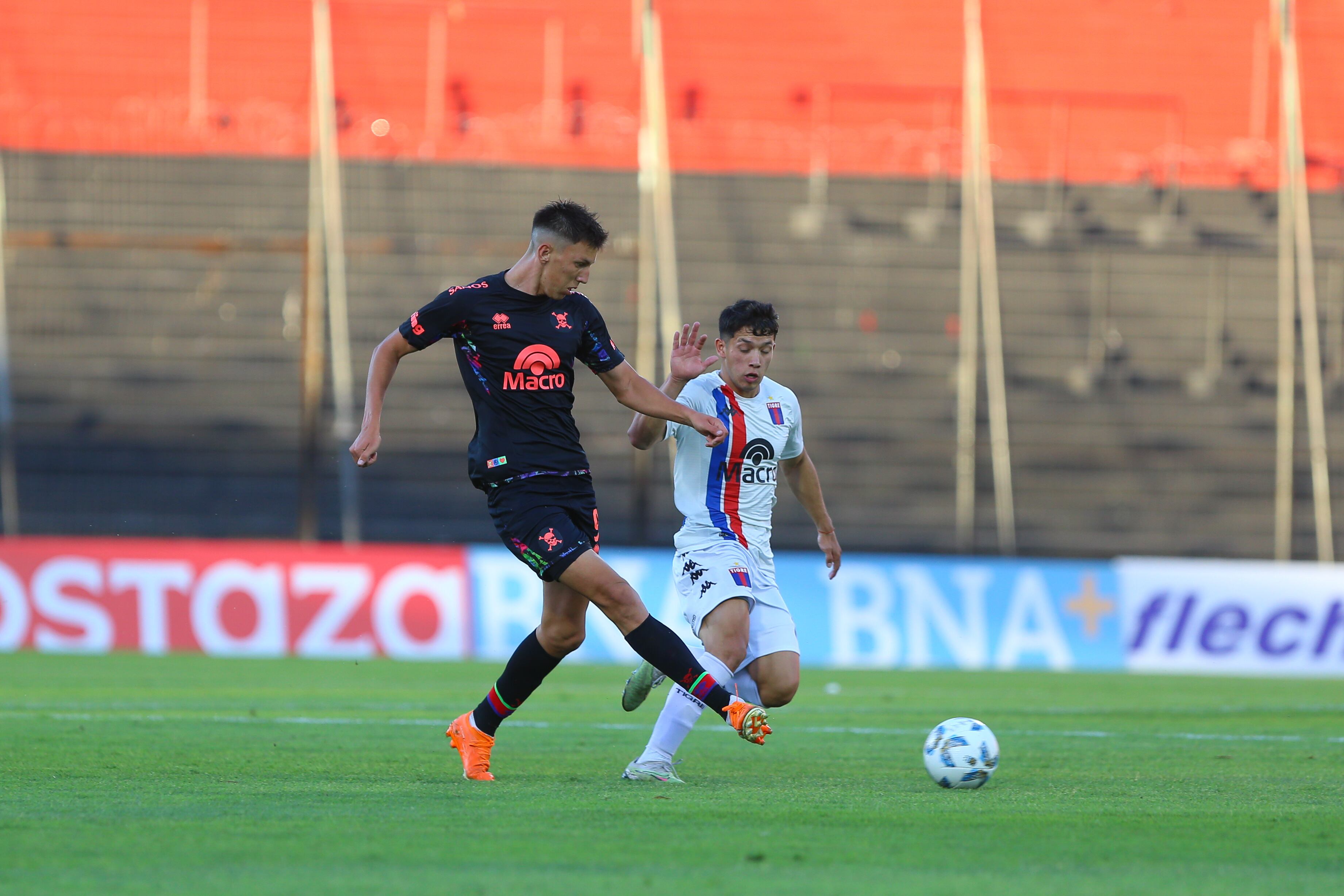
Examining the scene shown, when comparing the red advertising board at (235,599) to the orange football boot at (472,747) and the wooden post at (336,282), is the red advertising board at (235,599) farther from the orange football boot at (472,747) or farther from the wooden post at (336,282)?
the orange football boot at (472,747)

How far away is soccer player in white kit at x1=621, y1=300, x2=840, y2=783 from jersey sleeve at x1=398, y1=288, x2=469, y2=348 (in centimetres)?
84

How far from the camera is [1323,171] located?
23234 mm

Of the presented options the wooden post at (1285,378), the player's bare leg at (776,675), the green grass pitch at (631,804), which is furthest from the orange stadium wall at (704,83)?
the player's bare leg at (776,675)

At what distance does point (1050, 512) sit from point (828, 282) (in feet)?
13.7

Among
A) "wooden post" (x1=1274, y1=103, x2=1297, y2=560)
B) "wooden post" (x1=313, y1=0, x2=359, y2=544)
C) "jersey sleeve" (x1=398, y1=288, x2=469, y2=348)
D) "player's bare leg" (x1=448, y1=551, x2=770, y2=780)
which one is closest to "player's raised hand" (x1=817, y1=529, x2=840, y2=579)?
"player's bare leg" (x1=448, y1=551, x2=770, y2=780)

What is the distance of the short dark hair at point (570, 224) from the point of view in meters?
6.10

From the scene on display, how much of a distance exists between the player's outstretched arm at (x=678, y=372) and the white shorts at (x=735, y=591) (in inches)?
19.9

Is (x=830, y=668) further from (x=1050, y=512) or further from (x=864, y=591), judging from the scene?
(x=1050, y=512)

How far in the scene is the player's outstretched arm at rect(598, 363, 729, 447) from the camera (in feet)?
20.1

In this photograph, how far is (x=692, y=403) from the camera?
6.93m

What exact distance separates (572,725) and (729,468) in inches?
94.8

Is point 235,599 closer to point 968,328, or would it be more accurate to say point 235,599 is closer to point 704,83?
point 968,328

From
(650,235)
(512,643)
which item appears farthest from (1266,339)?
(512,643)

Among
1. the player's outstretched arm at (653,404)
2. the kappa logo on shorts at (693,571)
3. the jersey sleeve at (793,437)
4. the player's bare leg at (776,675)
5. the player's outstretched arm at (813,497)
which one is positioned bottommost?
the player's bare leg at (776,675)
